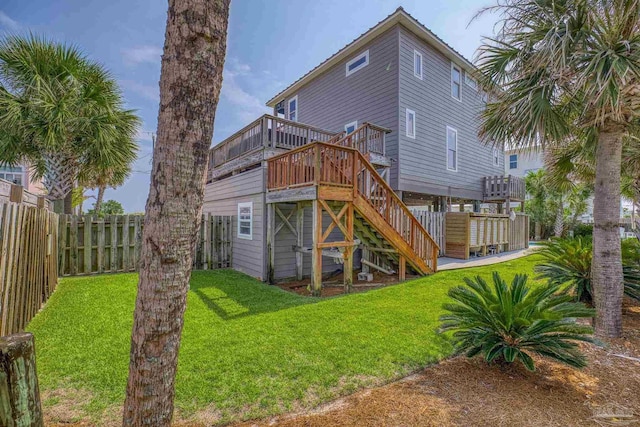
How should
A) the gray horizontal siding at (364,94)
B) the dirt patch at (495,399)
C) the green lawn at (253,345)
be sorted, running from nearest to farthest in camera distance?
1. the dirt patch at (495,399)
2. the green lawn at (253,345)
3. the gray horizontal siding at (364,94)

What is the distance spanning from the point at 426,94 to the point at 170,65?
11831 mm

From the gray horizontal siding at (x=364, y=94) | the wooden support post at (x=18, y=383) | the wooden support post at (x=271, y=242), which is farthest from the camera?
the gray horizontal siding at (x=364, y=94)

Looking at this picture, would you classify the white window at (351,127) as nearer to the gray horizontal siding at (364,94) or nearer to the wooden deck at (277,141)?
the gray horizontal siding at (364,94)

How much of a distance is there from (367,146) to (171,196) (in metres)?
8.12

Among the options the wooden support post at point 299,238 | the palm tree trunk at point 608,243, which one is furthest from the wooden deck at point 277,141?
the palm tree trunk at point 608,243

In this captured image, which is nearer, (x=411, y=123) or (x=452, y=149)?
(x=411, y=123)

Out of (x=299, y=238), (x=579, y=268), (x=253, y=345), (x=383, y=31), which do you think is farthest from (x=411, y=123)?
(x=253, y=345)

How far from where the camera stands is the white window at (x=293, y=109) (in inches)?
612

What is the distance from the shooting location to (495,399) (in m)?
2.64

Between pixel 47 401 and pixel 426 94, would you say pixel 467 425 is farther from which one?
pixel 426 94

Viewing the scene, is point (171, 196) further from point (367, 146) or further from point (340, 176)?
point (367, 146)

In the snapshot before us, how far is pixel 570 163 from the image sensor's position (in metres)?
6.59

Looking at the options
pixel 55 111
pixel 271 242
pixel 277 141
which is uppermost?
pixel 55 111

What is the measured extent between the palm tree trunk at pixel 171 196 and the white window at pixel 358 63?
11.3 m
